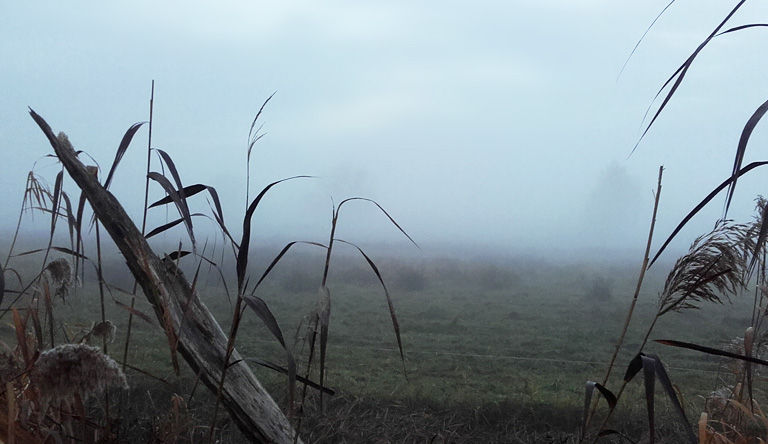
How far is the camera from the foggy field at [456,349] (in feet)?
5.34

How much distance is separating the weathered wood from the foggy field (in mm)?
376

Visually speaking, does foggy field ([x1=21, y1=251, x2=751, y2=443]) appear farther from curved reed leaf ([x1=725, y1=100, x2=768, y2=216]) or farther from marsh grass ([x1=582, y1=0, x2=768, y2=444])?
curved reed leaf ([x1=725, y1=100, x2=768, y2=216])

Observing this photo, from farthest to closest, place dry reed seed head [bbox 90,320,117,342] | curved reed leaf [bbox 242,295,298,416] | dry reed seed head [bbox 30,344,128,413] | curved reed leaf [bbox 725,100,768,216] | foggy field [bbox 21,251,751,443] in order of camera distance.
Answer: foggy field [bbox 21,251,751,443], dry reed seed head [bbox 90,320,117,342], curved reed leaf [bbox 242,295,298,416], curved reed leaf [bbox 725,100,768,216], dry reed seed head [bbox 30,344,128,413]

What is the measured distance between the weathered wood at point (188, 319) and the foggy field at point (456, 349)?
38 cm

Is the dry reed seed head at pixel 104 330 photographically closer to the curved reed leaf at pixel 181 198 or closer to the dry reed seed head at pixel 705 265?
the curved reed leaf at pixel 181 198

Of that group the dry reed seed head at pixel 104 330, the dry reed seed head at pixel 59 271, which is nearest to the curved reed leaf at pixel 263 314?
the dry reed seed head at pixel 104 330

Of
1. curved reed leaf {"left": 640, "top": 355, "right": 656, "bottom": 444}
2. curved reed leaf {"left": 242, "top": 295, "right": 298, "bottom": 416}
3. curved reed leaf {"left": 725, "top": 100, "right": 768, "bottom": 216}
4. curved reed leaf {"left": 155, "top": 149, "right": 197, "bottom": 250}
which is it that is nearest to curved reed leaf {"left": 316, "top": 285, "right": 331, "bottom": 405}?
curved reed leaf {"left": 242, "top": 295, "right": 298, "bottom": 416}

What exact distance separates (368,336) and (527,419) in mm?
637

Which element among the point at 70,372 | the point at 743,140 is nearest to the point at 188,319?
the point at 70,372

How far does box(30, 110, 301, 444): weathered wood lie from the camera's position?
1043 millimetres

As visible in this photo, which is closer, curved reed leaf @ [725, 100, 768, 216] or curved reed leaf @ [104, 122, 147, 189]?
curved reed leaf @ [725, 100, 768, 216]

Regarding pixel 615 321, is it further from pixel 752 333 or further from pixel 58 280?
pixel 58 280

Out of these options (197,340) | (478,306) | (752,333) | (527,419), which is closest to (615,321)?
(478,306)

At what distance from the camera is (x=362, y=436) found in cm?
150
